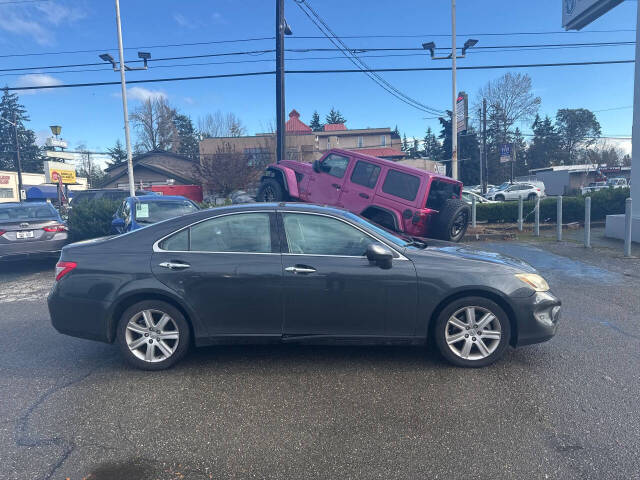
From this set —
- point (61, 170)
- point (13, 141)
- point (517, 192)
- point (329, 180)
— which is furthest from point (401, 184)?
point (13, 141)

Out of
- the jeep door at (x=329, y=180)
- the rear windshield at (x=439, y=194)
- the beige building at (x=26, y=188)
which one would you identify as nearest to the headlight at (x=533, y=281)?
the rear windshield at (x=439, y=194)

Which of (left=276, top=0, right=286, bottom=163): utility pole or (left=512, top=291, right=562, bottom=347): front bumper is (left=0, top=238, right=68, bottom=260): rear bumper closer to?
(left=276, top=0, right=286, bottom=163): utility pole

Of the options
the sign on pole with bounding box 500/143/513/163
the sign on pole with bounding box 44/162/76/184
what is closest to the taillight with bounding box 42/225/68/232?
the sign on pole with bounding box 500/143/513/163

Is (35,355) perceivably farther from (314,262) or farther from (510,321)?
(510,321)

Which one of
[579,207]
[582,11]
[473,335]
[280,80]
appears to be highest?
[582,11]

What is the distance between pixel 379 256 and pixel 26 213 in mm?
8669

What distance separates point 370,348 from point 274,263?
1.44 metres

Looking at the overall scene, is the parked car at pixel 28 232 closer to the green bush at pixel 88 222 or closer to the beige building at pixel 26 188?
the green bush at pixel 88 222

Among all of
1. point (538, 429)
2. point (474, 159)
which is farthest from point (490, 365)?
point (474, 159)

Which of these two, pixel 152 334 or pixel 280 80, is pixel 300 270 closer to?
pixel 152 334

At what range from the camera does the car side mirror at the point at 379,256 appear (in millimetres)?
3877

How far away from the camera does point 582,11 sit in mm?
14000

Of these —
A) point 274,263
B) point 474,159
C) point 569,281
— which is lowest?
point 569,281

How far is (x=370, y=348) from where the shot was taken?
4598 millimetres
